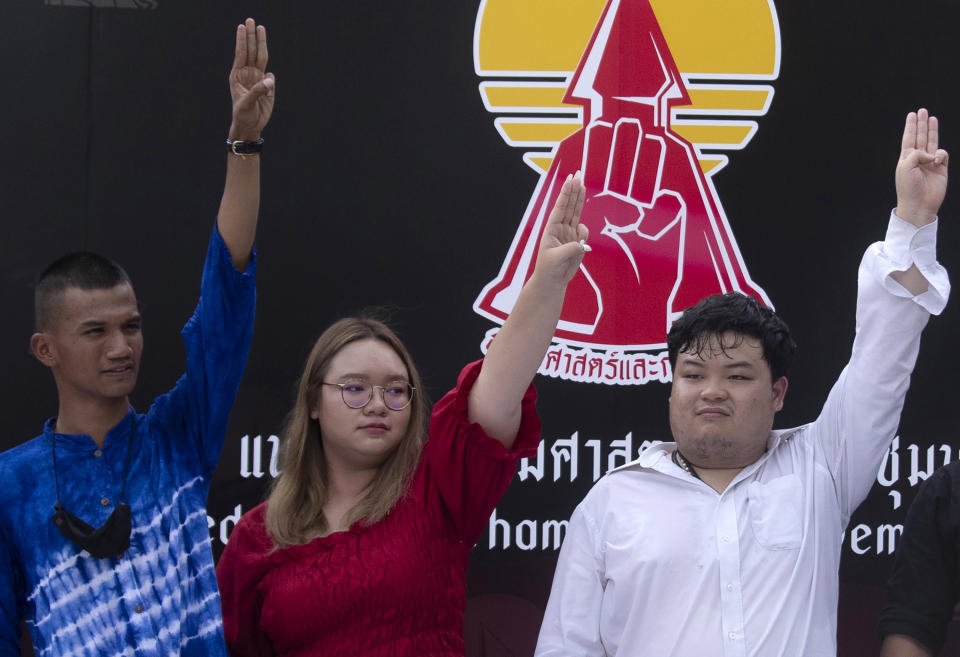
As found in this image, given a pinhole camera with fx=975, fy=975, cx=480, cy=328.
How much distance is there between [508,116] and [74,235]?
49.3 inches

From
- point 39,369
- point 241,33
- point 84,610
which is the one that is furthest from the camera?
point 39,369

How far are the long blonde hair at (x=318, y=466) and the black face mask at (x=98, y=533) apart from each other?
286mm

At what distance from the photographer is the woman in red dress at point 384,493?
184cm

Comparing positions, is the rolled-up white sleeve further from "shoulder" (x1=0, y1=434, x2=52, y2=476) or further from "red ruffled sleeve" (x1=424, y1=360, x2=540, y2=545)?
"shoulder" (x1=0, y1=434, x2=52, y2=476)

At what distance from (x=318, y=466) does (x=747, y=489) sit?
2.98 feet

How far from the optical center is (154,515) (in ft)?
6.39

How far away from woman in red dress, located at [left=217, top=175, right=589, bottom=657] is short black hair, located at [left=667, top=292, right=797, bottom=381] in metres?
0.37

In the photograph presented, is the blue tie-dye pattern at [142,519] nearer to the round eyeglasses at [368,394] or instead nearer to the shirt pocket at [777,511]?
the round eyeglasses at [368,394]

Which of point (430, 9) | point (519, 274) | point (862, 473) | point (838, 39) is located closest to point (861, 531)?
point (862, 473)

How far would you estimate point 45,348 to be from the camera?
2045mm

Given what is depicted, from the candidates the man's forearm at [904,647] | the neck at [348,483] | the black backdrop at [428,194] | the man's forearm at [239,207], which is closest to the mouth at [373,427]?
the neck at [348,483]

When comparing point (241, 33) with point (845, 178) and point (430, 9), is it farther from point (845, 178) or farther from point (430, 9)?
point (845, 178)

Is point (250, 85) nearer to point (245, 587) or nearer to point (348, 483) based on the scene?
point (348, 483)

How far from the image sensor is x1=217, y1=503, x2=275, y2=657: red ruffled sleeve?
1.97 m
